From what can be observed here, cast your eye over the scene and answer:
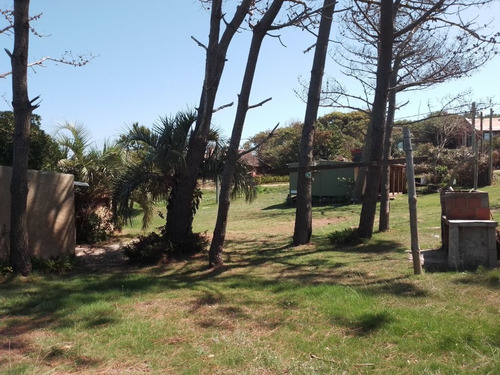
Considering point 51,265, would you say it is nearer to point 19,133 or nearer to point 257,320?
point 19,133

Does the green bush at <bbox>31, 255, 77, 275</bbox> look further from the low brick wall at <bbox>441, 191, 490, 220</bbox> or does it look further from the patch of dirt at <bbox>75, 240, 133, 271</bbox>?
the low brick wall at <bbox>441, 191, 490, 220</bbox>

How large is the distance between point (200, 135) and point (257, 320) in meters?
5.83

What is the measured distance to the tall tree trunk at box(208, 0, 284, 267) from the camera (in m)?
9.55

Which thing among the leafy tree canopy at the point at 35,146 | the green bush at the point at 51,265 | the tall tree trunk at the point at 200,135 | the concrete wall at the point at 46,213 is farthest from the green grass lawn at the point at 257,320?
the leafy tree canopy at the point at 35,146

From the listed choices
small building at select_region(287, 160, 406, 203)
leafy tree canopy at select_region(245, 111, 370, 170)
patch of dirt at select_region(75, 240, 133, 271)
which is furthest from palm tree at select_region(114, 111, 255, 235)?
leafy tree canopy at select_region(245, 111, 370, 170)

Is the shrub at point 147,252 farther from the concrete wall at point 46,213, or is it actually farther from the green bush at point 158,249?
the concrete wall at point 46,213

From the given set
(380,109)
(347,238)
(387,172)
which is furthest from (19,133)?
(387,172)

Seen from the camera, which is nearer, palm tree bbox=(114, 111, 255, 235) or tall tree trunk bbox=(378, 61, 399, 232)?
palm tree bbox=(114, 111, 255, 235)

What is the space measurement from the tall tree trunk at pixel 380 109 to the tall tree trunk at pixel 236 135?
283 centimetres

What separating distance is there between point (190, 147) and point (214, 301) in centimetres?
495

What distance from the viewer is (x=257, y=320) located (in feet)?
18.4

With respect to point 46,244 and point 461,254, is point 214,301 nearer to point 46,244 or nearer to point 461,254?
point 461,254

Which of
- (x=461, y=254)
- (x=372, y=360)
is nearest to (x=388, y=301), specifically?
(x=372, y=360)

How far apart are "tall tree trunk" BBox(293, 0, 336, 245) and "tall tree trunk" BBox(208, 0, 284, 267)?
2922 mm
